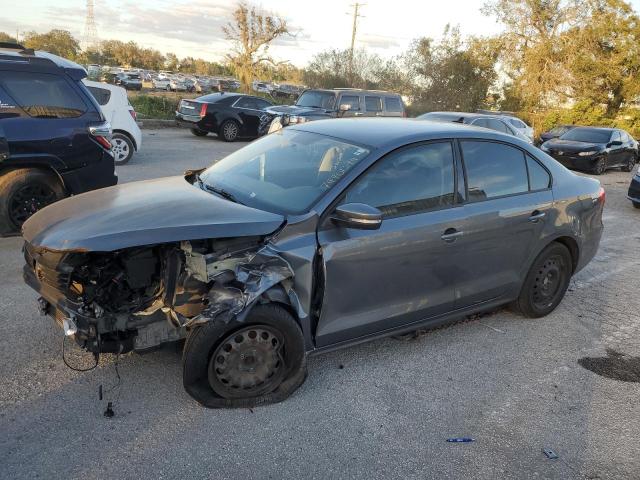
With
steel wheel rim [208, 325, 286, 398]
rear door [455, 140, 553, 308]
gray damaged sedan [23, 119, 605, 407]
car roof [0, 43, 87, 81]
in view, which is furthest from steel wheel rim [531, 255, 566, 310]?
car roof [0, 43, 87, 81]

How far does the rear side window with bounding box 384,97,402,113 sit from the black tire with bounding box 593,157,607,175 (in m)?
6.41

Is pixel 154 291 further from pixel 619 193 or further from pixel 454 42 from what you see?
pixel 454 42

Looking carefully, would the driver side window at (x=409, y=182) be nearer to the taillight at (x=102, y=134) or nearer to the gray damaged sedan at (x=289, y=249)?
the gray damaged sedan at (x=289, y=249)

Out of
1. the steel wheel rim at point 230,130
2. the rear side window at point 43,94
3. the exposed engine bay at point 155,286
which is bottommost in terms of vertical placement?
the steel wheel rim at point 230,130

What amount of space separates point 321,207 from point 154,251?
104 centimetres

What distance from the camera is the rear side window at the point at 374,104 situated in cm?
1552

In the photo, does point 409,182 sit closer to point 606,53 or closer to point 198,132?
point 198,132

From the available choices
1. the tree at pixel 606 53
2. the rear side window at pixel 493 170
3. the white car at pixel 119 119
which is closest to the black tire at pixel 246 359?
the rear side window at pixel 493 170

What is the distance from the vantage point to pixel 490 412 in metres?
3.38

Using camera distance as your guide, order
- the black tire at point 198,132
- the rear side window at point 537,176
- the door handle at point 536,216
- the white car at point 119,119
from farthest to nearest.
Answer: the black tire at point 198,132 → the white car at point 119,119 → the rear side window at point 537,176 → the door handle at point 536,216

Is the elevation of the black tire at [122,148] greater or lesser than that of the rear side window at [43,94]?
lesser

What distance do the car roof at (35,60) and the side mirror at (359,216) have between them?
462 centimetres

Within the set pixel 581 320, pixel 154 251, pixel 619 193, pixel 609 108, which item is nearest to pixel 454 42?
pixel 609 108

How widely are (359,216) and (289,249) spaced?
0.46 m
